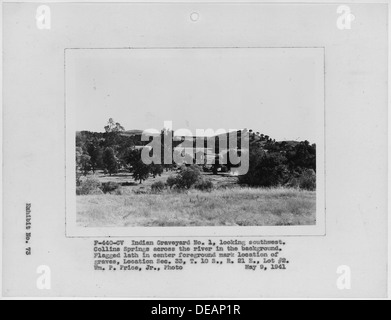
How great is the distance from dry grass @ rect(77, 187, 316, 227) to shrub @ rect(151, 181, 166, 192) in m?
0.03

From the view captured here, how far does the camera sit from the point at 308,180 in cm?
318

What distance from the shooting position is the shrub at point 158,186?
3.17 metres

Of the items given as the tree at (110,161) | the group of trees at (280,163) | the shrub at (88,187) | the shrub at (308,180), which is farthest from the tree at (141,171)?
the shrub at (308,180)

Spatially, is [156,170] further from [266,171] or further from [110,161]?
[266,171]

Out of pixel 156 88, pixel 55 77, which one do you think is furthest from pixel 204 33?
pixel 55 77

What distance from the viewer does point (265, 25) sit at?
3158 millimetres

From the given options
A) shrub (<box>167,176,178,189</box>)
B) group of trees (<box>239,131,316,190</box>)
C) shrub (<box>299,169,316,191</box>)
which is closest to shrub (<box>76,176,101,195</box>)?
shrub (<box>167,176,178,189</box>)

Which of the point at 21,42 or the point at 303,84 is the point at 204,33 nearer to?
the point at 303,84

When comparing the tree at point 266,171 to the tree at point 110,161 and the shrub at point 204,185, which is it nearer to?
the shrub at point 204,185

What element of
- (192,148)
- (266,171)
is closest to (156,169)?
(192,148)

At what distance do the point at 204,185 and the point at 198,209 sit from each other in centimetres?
14

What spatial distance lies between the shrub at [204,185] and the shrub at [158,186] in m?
0.18

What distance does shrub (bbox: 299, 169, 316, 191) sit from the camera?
10.4 feet

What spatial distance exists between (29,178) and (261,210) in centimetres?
130
